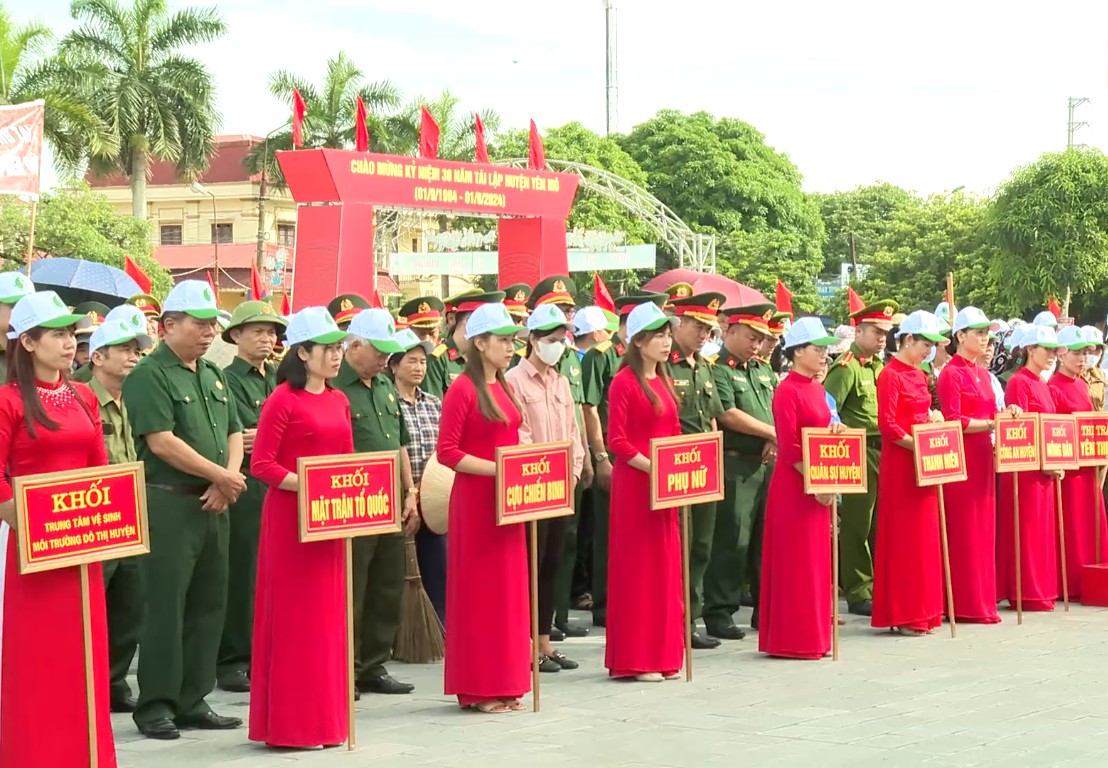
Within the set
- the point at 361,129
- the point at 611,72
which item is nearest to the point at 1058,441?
the point at 361,129

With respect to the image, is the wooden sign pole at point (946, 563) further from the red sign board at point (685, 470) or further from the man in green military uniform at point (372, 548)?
the man in green military uniform at point (372, 548)

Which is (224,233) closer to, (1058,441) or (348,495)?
(1058,441)

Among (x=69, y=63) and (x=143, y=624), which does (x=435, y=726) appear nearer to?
(x=143, y=624)

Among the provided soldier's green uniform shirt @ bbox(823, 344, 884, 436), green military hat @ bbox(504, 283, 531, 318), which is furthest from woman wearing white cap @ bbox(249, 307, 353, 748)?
soldier's green uniform shirt @ bbox(823, 344, 884, 436)

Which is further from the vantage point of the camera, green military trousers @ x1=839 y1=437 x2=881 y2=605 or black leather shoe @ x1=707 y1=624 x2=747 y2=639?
green military trousers @ x1=839 y1=437 x2=881 y2=605

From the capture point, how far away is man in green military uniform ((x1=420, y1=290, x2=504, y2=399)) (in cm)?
1033

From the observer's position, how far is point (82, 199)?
36812 millimetres

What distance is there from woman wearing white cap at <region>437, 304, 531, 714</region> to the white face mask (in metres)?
1.07

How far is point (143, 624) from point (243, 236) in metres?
71.5

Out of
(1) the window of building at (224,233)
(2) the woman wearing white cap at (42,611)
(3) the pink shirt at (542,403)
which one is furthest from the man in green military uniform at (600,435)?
(1) the window of building at (224,233)

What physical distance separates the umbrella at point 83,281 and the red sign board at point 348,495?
36.4 ft

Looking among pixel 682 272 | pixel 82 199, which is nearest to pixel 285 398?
pixel 682 272

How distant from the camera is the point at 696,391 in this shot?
412 inches

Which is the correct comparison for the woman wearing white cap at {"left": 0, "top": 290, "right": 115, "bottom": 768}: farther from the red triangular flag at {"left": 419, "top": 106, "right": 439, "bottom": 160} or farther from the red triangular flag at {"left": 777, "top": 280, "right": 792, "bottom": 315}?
the red triangular flag at {"left": 419, "top": 106, "right": 439, "bottom": 160}
